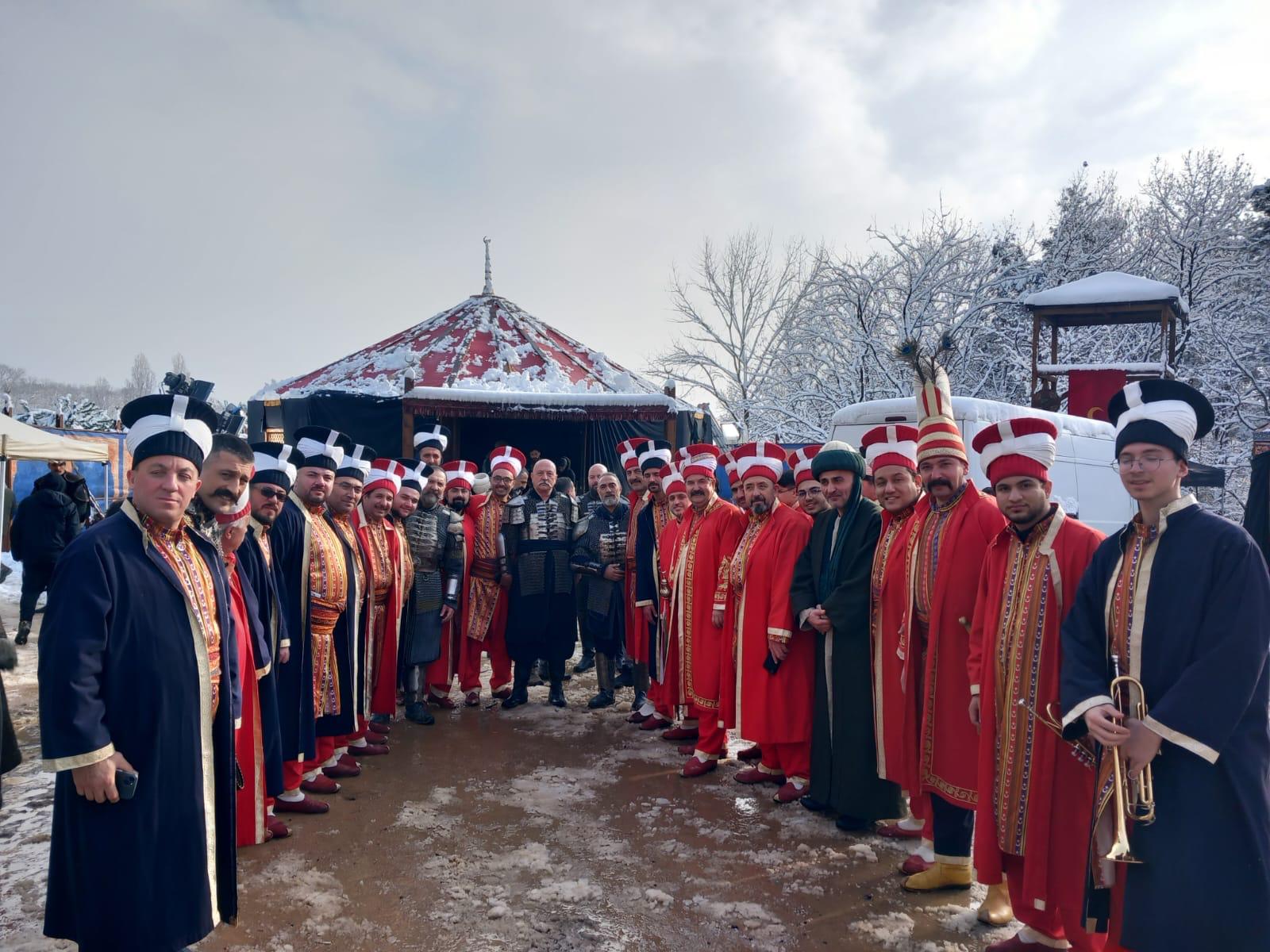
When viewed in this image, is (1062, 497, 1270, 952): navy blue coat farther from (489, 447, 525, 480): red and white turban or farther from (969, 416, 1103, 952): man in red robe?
(489, 447, 525, 480): red and white turban

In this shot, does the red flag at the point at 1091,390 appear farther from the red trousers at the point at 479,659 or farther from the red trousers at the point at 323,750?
the red trousers at the point at 323,750

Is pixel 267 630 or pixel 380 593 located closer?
pixel 267 630

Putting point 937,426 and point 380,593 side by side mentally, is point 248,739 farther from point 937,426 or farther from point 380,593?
A: point 937,426

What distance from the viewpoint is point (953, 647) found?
11.6 feet

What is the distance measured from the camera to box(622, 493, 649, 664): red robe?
6.57 meters

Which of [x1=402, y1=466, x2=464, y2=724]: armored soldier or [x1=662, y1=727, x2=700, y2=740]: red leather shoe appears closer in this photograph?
[x1=662, y1=727, x2=700, y2=740]: red leather shoe

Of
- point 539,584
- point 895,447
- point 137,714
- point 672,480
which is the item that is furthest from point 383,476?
point 895,447

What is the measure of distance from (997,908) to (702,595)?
2641 millimetres

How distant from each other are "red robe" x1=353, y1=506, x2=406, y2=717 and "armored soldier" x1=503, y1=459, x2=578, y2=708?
1004 mm

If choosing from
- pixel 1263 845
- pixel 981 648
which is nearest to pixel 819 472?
pixel 981 648

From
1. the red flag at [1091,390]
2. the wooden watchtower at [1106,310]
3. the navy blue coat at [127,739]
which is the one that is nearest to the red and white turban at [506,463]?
the navy blue coat at [127,739]

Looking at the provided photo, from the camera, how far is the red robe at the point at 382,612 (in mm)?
5332

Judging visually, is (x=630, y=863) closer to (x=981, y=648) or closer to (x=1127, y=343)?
(x=981, y=648)

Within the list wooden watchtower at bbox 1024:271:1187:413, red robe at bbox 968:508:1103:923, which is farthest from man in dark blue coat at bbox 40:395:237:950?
wooden watchtower at bbox 1024:271:1187:413
